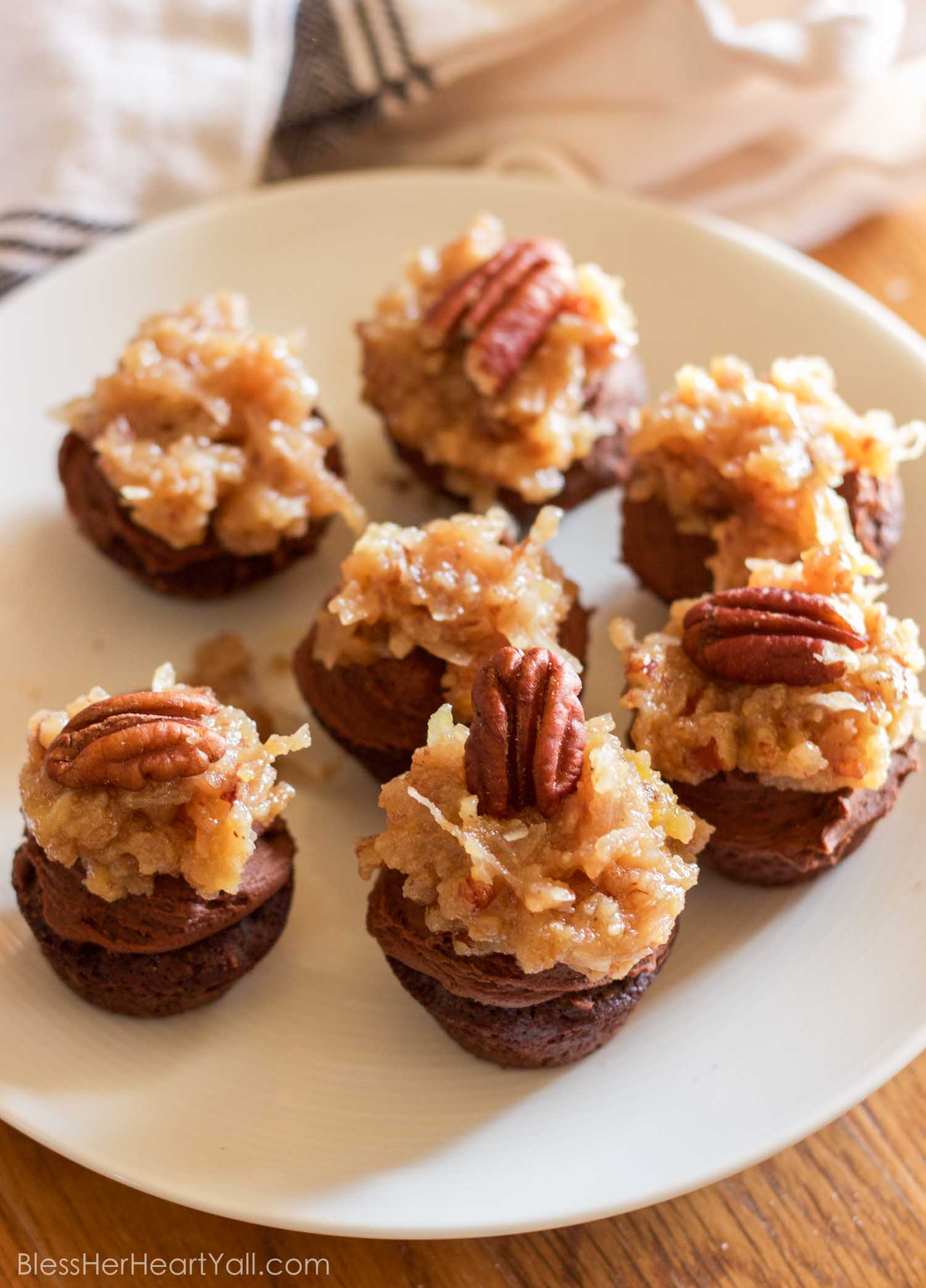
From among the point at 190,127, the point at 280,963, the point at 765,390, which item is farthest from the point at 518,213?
the point at 280,963

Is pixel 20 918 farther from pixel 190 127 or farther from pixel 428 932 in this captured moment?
pixel 190 127

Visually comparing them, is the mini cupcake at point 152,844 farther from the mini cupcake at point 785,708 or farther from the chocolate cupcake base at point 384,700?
the mini cupcake at point 785,708

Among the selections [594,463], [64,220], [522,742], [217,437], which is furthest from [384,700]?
[64,220]

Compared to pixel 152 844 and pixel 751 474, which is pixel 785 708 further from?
pixel 152 844

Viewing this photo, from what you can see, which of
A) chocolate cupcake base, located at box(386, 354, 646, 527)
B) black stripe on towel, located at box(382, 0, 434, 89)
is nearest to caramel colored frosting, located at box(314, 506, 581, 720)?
chocolate cupcake base, located at box(386, 354, 646, 527)

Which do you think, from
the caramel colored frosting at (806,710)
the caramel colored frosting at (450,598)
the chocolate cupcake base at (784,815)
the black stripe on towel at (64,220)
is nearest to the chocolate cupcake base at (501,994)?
the chocolate cupcake base at (784,815)

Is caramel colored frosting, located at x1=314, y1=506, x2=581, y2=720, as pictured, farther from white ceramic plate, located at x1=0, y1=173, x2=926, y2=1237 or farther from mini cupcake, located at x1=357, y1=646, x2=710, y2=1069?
white ceramic plate, located at x1=0, y1=173, x2=926, y2=1237
